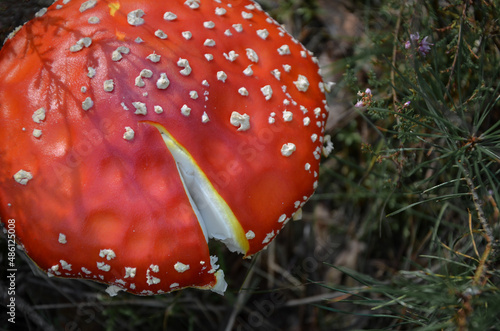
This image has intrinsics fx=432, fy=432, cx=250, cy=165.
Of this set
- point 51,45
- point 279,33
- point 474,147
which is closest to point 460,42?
point 474,147

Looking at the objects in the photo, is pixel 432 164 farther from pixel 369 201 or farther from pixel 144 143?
pixel 144 143

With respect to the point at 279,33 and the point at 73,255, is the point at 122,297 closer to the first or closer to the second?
the point at 73,255
